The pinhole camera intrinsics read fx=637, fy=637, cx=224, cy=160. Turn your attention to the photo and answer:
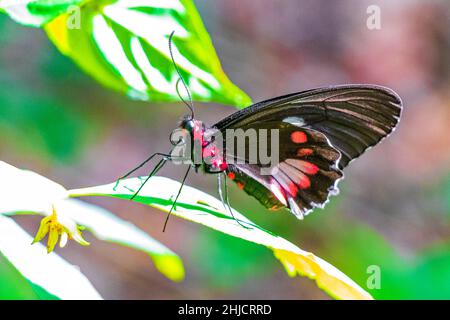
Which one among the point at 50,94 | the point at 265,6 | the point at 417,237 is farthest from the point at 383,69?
the point at 50,94

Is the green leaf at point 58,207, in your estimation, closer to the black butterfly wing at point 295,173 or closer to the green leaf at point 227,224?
the green leaf at point 227,224

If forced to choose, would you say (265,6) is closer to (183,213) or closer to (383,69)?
(383,69)

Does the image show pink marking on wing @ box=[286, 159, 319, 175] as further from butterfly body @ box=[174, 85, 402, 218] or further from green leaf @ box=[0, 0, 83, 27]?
green leaf @ box=[0, 0, 83, 27]

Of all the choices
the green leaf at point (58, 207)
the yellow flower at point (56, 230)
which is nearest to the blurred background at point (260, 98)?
the green leaf at point (58, 207)

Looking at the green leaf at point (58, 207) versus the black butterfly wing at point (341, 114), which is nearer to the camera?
the green leaf at point (58, 207)

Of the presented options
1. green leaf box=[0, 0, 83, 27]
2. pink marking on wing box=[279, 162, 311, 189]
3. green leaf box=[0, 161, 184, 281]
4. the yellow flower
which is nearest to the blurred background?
pink marking on wing box=[279, 162, 311, 189]

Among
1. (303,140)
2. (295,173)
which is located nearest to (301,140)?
(303,140)

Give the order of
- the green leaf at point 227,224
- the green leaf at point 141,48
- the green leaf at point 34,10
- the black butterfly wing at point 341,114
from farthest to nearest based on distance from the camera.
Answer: the black butterfly wing at point 341,114, the green leaf at point 141,48, the green leaf at point 34,10, the green leaf at point 227,224

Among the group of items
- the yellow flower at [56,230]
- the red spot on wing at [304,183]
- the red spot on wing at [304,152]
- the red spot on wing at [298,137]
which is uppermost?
the red spot on wing at [298,137]
